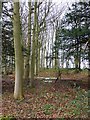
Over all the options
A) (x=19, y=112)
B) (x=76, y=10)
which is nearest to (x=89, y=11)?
(x=76, y=10)

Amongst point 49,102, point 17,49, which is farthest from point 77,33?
point 49,102

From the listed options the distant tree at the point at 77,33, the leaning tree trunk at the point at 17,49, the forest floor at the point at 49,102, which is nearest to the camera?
the forest floor at the point at 49,102

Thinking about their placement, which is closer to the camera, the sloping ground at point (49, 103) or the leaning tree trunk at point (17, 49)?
the sloping ground at point (49, 103)

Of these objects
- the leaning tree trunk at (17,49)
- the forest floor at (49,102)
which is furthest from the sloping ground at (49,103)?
the leaning tree trunk at (17,49)

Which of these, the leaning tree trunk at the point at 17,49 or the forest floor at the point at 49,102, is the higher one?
the leaning tree trunk at the point at 17,49

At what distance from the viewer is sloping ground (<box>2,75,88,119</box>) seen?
6.97 meters

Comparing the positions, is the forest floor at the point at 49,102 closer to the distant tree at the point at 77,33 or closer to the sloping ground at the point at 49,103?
the sloping ground at the point at 49,103

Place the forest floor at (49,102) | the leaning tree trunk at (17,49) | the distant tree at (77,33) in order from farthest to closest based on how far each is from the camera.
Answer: the distant tree at (77,33) < the leaning tree trunk at (17,49) < the forest floor at (49,102)

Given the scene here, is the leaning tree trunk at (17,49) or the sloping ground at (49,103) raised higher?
the leaning tree trunk at (17,49)

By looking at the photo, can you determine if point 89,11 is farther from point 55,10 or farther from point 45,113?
point 55,10

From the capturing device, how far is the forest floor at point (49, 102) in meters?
6.96

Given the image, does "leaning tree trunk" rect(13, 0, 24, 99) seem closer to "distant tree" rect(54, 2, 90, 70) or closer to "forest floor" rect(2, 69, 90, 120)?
"forest floor" rect(2, 69, 90, 120)

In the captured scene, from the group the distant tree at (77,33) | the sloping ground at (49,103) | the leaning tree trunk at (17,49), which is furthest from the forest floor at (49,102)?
the distant tree at (77,33)

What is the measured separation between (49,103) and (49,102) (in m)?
0.14
